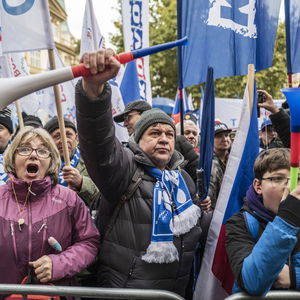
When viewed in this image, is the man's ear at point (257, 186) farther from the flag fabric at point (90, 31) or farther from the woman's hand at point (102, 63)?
the flag fabric at point (90, 31)

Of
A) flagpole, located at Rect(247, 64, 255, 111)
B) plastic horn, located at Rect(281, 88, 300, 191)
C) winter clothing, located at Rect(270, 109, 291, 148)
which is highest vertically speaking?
plastic horn, located at Rect(281, 88, 300, 191)

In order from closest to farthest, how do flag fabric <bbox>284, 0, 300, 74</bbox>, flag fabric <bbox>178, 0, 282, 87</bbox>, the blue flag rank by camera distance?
1. the blue flag
2. flag fabric <bbox>178, 0, 282, 87</bbox>
3. flag fabric <bbox>284, 0, 300, 74</bbox>

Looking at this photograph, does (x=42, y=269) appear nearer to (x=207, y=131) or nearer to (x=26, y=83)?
(x=26, y=83)

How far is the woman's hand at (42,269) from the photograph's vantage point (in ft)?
7.17

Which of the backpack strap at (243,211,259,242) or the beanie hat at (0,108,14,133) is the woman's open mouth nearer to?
the backpack strap at (243,211,259,242)

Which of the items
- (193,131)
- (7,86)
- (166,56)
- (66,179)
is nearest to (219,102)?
(193,131)

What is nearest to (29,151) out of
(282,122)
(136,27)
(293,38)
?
(282,122)

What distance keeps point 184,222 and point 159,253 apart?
0.72ft

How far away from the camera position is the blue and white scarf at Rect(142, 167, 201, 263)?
2.23 m

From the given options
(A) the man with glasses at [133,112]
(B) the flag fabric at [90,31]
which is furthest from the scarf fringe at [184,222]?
(B) the flag fabric at [90,31]

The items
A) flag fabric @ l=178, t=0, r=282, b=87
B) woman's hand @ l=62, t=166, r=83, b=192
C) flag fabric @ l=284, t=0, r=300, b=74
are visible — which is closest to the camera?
woman's hand @ l=62, t=166, r=83, b=192

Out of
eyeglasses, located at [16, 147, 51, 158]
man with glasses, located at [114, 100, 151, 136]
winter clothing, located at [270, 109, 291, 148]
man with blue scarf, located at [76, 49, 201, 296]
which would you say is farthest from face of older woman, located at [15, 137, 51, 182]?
winter clothing, located at [270, 109, 291, 148]

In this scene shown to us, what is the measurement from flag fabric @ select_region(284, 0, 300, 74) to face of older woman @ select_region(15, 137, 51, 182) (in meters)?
2.66

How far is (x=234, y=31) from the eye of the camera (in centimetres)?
387
